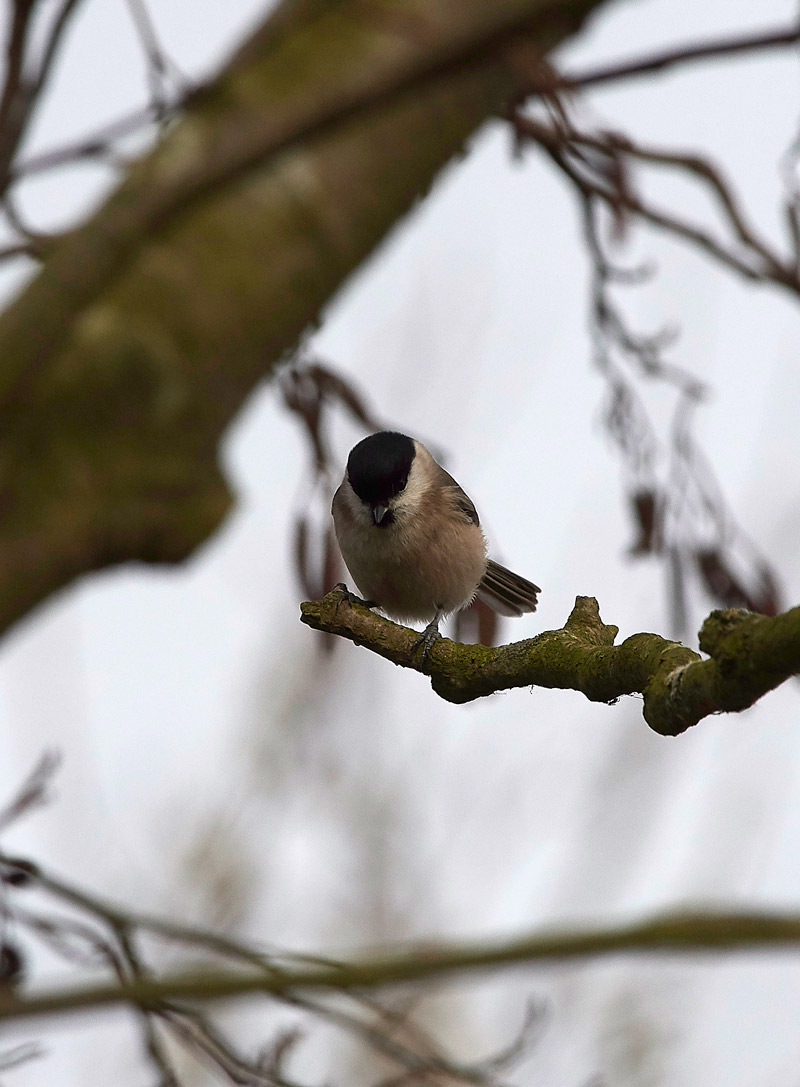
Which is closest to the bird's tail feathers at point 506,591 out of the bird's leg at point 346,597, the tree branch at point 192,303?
the bird's leg at point 346,597

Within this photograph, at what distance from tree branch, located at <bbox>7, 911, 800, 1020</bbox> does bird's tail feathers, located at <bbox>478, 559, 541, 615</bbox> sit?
4.46 meters

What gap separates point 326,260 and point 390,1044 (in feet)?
5.87

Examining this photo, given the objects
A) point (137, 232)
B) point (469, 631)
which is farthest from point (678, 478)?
point (137, 232)

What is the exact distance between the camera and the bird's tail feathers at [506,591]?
5629mm

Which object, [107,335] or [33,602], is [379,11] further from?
[33,602]

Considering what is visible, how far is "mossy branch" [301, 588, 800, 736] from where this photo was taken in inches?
71.1

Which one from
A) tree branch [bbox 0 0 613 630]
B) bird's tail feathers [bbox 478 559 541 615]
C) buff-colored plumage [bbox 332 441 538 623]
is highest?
bird's tail feathers [bbox 478 559 541 615]

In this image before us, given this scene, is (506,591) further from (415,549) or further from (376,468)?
(376,468)

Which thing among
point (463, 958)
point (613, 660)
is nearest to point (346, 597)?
point (613, 660)

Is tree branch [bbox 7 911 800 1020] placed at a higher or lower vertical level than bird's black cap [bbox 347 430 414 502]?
lower

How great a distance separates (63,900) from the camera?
269 centimetres

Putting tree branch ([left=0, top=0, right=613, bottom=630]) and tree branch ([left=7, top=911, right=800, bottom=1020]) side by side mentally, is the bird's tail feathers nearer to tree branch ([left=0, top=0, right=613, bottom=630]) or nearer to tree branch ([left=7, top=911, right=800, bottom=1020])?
tree branch ([left=0, top=0, right=613, bottom=630])

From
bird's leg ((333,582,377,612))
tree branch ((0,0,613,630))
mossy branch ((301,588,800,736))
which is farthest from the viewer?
bird's leg ((333,582,377,612))

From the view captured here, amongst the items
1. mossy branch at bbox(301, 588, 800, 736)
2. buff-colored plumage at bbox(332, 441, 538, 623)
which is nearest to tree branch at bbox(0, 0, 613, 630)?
mossy branch at bbox(301, 588, 800, 736)
